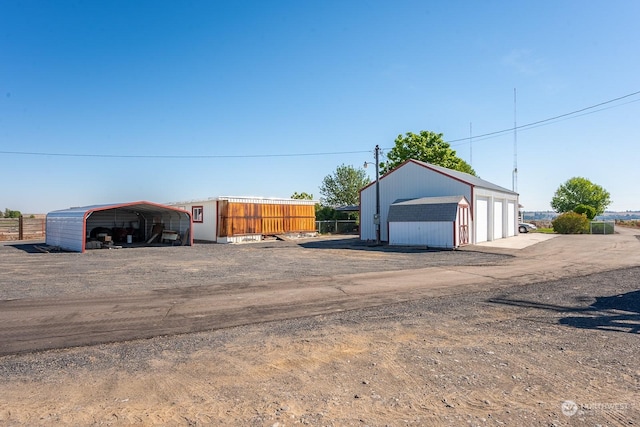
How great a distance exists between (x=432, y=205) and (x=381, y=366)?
19939mm

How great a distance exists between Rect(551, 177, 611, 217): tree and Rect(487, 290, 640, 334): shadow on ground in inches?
3148

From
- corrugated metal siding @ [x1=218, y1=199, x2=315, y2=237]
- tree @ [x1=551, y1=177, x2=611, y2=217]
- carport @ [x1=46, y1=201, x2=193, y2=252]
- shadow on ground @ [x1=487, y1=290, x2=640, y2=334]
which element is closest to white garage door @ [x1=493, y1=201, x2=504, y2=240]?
corrugated metal siding @ [x1=218, y1=199, x2=315, y2=237]

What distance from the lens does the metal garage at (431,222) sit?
2238 centimetres

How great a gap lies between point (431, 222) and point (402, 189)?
232 inches

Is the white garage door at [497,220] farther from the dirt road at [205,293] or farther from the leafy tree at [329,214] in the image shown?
the leafy tree at [329,214]

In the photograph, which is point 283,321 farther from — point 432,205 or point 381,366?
point 432,205

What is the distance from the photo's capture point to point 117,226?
31.0 meters

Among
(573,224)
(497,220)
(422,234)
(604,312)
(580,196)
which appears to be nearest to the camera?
(604,312)

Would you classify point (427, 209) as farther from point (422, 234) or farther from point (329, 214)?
point (329, 214)

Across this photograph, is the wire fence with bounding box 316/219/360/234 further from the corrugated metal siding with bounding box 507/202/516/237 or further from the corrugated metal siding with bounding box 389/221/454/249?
the corrugated metal siding with bounding box 389/221/454/249

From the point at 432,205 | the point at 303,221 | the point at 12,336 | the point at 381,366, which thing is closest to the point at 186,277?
the point at 12,336

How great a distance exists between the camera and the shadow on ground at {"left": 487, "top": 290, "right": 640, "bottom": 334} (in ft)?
22.6

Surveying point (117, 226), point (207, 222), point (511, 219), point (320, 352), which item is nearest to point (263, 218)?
point (207, 222)

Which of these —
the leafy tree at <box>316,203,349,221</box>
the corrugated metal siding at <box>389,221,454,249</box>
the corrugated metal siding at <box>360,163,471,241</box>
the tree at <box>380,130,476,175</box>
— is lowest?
the corrugated metal siding at <box>389,221,454,249</box>
